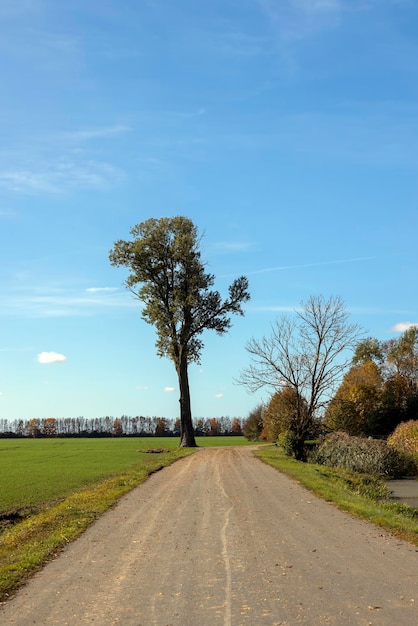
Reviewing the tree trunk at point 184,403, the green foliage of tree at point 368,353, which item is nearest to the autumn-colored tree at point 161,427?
the green foliage of tree at point 368,353

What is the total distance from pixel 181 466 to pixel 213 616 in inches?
876

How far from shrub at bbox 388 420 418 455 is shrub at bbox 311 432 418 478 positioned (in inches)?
156

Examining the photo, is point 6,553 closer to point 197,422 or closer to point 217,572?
point 217,572

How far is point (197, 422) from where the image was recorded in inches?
5202

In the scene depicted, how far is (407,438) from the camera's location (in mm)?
42500

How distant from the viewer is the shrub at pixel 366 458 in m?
34.1

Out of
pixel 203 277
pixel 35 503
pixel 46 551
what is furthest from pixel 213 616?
pixel 203 277

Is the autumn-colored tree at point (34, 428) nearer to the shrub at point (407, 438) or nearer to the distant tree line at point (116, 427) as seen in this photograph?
the distant tree line at point (116, 427)

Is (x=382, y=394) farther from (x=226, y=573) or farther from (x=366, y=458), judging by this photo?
(x=226, y=573)

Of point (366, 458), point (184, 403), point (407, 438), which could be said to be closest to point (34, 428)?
point (184, 403)

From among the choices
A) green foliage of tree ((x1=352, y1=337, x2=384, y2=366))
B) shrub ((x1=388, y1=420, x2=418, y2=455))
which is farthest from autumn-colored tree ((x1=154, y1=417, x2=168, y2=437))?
shrub ((x1=388, y1=420, x2=418, y2=455))

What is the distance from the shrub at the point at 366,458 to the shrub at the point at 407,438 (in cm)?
397

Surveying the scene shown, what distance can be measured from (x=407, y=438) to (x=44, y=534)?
34.4 meters

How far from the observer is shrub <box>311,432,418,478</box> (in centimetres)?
3409
